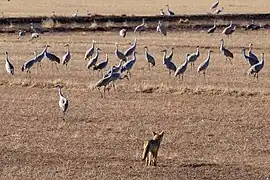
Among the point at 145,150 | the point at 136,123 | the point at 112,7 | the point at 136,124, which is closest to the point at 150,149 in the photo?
the point at 145,150

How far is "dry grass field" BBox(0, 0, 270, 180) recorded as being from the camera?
12.9 meters

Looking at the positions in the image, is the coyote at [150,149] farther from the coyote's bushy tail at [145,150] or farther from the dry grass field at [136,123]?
the dry grass field at [136,123]

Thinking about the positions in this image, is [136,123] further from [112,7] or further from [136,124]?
[112,7]

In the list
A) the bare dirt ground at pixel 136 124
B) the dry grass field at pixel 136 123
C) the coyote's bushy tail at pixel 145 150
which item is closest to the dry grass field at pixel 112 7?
the dry grass field at pixel 136 123

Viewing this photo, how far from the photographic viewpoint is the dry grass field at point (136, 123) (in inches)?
507

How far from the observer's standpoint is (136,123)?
17.0 metres

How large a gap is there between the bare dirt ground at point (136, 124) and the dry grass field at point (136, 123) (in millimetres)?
18

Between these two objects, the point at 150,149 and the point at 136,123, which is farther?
the point at 136,123

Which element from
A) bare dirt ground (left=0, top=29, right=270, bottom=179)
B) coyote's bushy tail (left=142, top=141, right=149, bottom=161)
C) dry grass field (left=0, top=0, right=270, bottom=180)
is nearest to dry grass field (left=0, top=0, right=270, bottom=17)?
dry grass field (left=0, top=0, right=270, bottom=180)

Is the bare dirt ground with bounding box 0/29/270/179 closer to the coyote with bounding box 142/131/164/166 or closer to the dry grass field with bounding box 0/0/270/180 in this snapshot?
the dry grass field with bounding box 0/0/270/180

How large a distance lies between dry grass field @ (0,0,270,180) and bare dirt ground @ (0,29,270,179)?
0.06 feet

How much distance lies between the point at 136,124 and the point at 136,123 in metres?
0.11

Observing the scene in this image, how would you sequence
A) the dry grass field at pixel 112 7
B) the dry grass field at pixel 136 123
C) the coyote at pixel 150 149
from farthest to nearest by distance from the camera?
the dry grass field at pixel 112 7
the dry grass field at pixel 136 123
the coyote at pixel 150 149

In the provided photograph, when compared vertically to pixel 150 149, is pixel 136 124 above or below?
below
